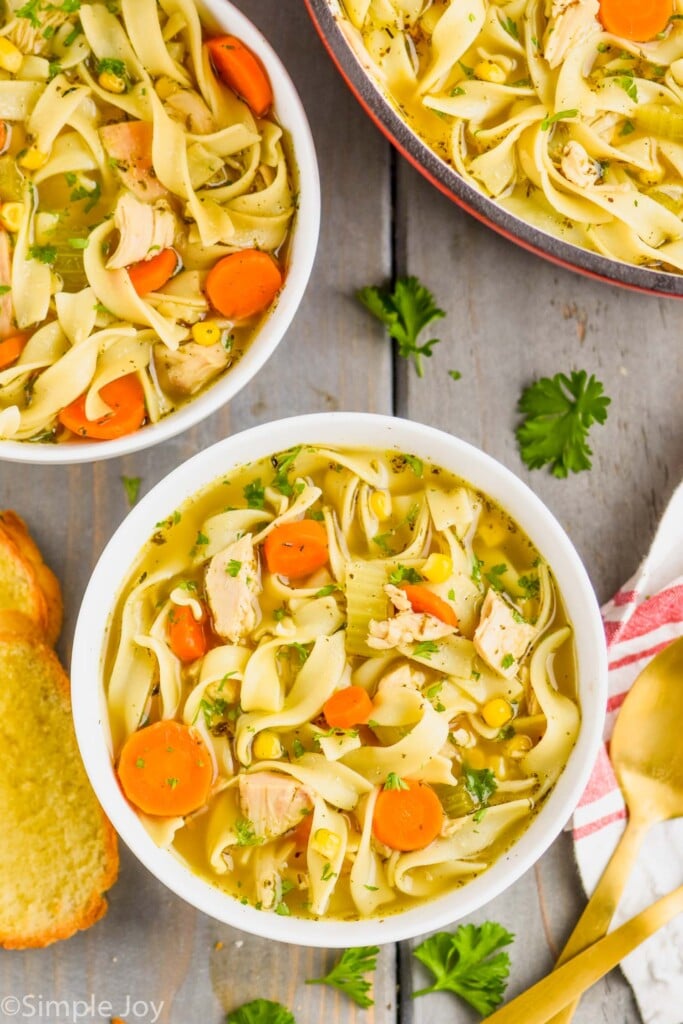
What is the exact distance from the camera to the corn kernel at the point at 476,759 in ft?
12.0

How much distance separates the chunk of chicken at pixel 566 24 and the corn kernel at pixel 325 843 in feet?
9.51

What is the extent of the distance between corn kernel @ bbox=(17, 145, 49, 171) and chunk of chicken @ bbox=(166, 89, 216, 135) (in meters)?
0.49

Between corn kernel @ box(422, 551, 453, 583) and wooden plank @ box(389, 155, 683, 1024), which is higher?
wooden plank @ box(389, 155, 683, 1024)

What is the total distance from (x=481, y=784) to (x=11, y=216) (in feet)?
8.49

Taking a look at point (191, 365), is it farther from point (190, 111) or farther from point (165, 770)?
point (165, 770)

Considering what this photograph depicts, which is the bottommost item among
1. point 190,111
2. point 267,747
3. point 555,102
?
point 267,747

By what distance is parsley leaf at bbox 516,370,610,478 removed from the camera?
4230 millimetres

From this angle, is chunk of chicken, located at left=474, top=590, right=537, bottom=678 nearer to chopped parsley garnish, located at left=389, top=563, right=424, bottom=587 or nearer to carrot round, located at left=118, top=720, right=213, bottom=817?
chopped parsley garnish, located at left=389, top=563, right=424, bottom=587

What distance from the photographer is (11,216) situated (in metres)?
3.66

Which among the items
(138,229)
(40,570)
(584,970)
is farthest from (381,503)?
(584,970)

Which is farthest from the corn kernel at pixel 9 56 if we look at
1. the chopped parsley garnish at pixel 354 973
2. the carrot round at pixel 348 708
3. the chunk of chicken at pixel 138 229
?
the chopped parsley garnish at pixel 354 973

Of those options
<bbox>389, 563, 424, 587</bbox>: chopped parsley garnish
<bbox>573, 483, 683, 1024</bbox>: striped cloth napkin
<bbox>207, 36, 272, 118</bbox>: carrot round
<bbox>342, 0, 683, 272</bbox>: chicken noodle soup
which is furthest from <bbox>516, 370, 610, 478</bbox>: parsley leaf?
<bbox>207, 36, 272, 118</bbox>: carrot round

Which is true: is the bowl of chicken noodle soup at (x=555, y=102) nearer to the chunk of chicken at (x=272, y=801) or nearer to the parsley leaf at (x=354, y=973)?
the chunk of chicken at (x=272, y=801)

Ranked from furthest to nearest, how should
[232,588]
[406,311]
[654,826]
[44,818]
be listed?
1. [406,311]
2. [654,826]
3. [44,818]
4. [232,588]
